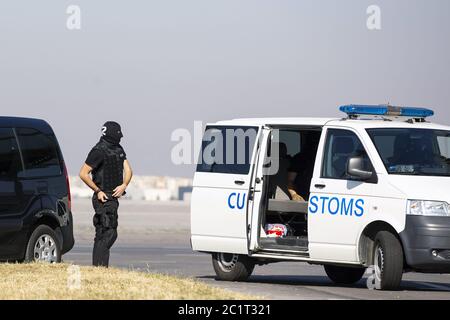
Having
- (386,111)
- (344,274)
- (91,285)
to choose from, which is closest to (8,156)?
(91,285)

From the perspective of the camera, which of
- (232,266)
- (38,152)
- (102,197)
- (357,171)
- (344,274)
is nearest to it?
(357,171)

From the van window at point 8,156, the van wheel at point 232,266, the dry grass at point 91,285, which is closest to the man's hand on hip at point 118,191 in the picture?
the dry grass at point 91,285

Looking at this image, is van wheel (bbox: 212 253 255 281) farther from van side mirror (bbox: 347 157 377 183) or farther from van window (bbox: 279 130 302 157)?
van side mirror (bbox: 347 157 377 183)

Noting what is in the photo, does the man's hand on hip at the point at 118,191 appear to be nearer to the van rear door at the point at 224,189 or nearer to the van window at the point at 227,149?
the van rear door at the point at 224,189

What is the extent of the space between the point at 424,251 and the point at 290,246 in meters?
2.13

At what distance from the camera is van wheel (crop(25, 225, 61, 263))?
726 inches

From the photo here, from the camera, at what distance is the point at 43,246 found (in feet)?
61.3

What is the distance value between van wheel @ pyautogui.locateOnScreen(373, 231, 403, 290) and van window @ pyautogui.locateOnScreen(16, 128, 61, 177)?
478cm

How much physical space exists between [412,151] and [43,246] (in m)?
5.14

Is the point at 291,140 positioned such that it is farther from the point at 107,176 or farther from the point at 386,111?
the point at 107,176

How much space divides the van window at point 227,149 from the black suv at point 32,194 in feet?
6.57
